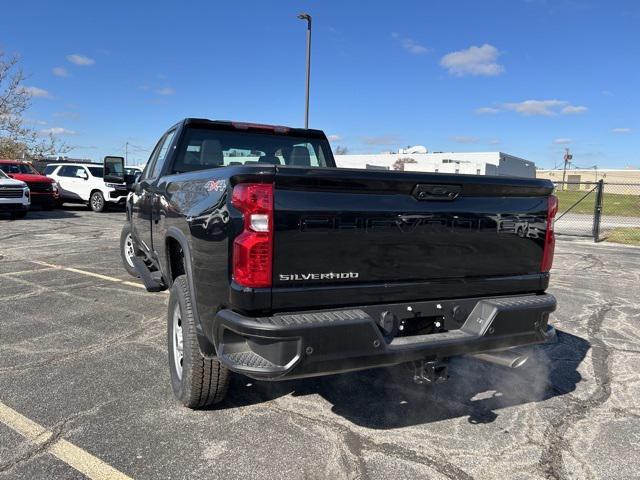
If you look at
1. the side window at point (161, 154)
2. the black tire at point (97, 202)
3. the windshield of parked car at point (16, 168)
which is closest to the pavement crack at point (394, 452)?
the side window at point (161, 154)

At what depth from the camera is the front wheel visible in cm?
1884

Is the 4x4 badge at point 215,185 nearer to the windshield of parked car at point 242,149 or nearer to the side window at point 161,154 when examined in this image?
the windshield of parked car at point 242,149

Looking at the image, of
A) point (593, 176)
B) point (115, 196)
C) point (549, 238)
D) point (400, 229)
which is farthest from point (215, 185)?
point (593, 176)

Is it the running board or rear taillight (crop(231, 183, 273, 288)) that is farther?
the running board

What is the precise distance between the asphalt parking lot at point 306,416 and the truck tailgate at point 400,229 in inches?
37.9

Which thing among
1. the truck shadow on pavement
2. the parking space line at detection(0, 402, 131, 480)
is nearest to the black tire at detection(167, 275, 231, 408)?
the truck shadow on pavement

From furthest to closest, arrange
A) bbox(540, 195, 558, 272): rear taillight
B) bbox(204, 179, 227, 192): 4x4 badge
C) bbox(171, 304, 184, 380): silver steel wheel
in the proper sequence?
bbox(171, 304, 184, 380): silver steel wheel
bbox(540, 195, 558, 272): rear taillight
bbox(204, 179, 227, 192): 4x4 badge

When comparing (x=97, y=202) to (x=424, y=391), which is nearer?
(x=424, y=391)

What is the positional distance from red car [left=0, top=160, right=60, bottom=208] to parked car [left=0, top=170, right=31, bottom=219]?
235 cm

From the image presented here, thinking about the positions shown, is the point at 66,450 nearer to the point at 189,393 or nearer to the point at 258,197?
the point at 189,393

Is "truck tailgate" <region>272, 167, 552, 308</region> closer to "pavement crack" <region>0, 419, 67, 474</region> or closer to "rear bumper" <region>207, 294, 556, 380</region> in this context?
"rear bumper" <region>207, 294, 556, 380</region>

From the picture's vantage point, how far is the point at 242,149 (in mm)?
4699

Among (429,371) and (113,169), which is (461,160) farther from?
(429,371)

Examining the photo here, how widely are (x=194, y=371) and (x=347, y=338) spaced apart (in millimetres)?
1133
